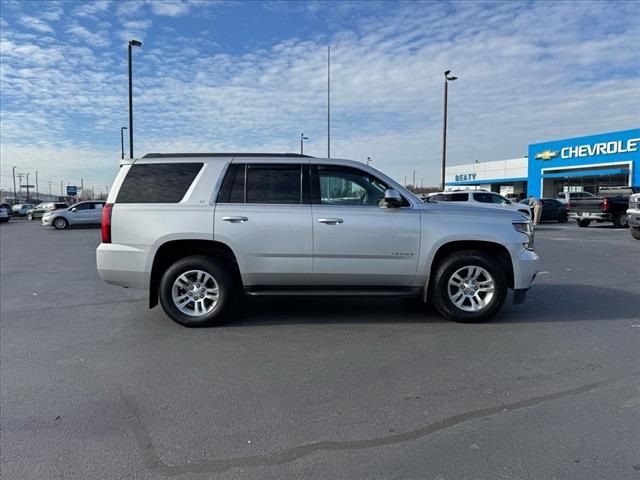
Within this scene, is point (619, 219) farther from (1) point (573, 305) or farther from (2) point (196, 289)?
(2) point (196, 289)

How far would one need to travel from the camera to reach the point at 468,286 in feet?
18.5

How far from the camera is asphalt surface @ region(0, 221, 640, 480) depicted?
2836 millimetres

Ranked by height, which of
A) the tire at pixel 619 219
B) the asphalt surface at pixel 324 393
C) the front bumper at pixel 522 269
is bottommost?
the asphalt surface at pixel 324 393

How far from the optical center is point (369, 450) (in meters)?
2.95

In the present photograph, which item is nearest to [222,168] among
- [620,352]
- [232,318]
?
[232,318]

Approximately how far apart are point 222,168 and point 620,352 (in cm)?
464

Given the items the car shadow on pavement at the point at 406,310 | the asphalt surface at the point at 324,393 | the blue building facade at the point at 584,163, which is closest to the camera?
the asphalt surface at the point at 324,393

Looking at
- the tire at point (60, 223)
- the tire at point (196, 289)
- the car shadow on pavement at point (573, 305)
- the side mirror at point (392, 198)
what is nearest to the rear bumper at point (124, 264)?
the tire at point (196, 289)

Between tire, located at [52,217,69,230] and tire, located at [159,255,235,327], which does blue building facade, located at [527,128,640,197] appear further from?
tire, located at [52,217,69,230]

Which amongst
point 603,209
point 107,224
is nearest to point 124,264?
point 107,224

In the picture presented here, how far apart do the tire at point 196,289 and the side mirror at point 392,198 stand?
2.04m

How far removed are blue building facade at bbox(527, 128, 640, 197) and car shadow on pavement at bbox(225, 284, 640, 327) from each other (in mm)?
34556

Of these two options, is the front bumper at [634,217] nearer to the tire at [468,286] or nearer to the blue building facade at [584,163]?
the tire at [468,286]

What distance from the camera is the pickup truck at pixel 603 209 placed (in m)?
21.3
